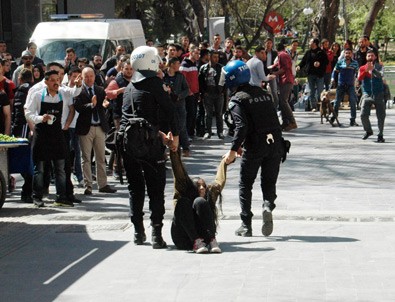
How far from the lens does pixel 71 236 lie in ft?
39.0

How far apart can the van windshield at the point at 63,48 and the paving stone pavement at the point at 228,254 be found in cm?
945

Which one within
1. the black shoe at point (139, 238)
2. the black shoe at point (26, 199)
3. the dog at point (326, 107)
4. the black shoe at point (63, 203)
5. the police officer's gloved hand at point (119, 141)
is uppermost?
the police officer's gloved hand at point (119, 141)

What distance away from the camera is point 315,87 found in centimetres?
3077

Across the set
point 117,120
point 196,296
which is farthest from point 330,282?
point 117,120

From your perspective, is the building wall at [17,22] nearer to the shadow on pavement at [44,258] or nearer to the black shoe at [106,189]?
the black shoe at [106,189]

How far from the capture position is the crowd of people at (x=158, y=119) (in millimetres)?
10906

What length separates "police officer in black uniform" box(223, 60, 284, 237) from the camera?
11461 millimetres

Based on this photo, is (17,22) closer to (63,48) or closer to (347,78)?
(63,48)


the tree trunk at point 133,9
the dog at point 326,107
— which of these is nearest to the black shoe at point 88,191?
the dog at point 326,107

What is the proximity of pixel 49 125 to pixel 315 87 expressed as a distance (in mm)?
17289

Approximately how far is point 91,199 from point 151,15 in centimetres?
4346

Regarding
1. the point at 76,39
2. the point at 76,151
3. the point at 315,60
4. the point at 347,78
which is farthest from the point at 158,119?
the point at 315,60

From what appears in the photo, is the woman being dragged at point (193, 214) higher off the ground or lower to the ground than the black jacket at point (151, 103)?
lower

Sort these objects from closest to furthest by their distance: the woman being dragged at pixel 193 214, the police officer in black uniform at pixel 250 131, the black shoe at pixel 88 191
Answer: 1. the woman being dragged at pixel 193 214
2. the police officer in black uniform at pixel 250 131
3. the black shoe at pixel 88 191
